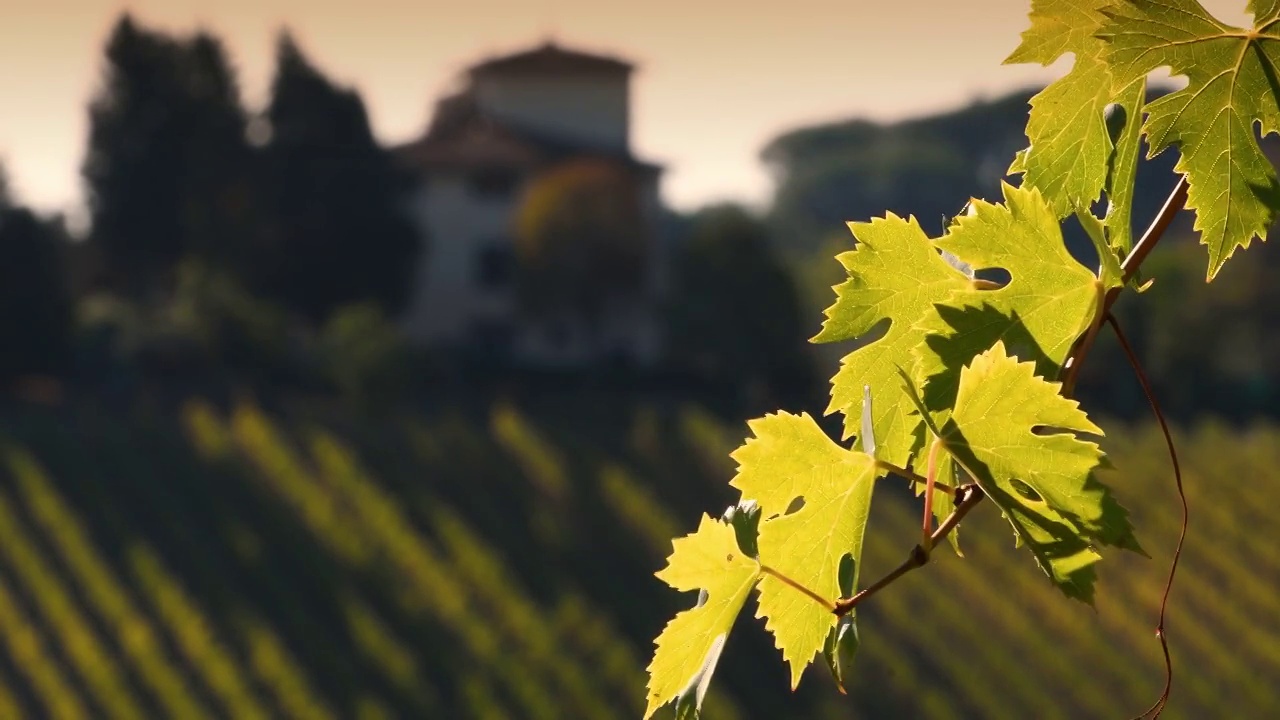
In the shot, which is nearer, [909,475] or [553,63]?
[909,475]

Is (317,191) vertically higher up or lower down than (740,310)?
higher up

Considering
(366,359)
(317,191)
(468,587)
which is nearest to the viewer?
(468,587)

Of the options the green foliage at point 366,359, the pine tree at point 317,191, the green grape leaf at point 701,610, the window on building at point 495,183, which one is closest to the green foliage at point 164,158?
the pine tree at point 317,191

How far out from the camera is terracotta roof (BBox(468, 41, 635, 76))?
33750 mm

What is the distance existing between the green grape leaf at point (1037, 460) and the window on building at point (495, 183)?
103 feet

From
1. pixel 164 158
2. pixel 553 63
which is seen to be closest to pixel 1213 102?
pixel 164 158

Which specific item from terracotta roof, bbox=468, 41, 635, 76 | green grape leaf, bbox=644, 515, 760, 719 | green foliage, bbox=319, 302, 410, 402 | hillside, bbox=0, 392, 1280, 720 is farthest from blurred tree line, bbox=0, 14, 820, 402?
green grape leaf, bbox=644, 515, 760, 719

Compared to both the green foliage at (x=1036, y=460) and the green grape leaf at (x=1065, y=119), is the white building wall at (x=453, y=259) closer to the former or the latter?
the green grape leaf at (x=1065, y=119)

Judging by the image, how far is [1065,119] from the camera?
0.63m

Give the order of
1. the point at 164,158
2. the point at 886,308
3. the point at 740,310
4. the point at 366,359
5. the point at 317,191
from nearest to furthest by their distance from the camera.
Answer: the point at 886,308 < the point at 366,359 < the point at 164,158 < the point at 317,191 < the point at 740,310

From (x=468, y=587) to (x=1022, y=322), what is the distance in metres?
18.9

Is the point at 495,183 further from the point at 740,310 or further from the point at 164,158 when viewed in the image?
the point at 164,158

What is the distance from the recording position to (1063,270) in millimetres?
559

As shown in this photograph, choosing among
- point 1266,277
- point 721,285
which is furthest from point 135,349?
point 1266,277
